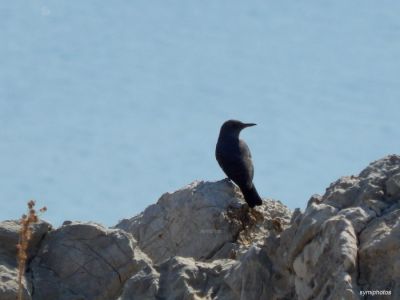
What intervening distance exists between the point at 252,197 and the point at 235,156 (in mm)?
2567

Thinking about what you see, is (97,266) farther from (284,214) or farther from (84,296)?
(284,214)

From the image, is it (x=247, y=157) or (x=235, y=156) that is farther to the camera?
(x=247, y=157)

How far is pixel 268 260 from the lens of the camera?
8742mm

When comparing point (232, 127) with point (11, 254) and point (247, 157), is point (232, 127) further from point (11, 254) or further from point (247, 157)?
point (11, 254)

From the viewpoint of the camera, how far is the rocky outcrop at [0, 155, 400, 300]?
7.68m

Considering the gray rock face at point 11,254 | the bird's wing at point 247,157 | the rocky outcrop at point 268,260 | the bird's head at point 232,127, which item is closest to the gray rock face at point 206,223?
the rocky outcrop at point 268,260

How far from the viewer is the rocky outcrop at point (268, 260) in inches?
303

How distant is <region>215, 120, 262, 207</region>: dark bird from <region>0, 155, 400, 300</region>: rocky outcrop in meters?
3.02

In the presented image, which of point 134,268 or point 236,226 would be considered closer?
point 134,268

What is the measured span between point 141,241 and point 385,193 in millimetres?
5614

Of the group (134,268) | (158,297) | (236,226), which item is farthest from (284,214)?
(158,297)

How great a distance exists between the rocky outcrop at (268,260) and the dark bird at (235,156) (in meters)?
3.02

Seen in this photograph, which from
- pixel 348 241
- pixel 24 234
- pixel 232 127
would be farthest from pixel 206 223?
pixel 24 234

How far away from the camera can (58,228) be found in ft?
Answer: 35.4
